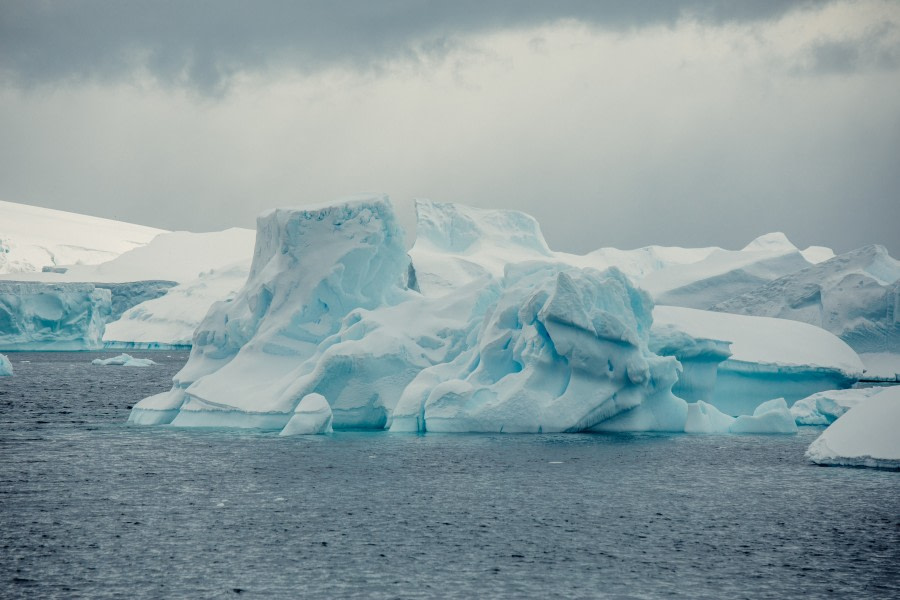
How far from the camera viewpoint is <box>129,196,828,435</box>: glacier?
76.9ft

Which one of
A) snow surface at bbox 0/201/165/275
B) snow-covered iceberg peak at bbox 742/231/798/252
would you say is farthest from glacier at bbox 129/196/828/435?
snow surface at bbox 0/201/165/275

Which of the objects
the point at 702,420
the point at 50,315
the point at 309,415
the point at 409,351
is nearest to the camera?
the point at 309,415

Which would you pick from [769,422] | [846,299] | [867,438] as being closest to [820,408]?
[769,422]

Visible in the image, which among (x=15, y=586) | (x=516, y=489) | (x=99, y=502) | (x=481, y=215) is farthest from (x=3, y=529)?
(x=481, y=215)

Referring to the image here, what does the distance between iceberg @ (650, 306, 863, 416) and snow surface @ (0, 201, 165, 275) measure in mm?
96654

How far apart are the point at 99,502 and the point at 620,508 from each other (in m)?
7.89

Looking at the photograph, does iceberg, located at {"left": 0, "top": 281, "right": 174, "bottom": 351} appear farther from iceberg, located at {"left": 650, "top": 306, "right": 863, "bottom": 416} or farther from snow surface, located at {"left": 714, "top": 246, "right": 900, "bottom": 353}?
iceberg, located at {"left": 650, "top": 306, "right": 863, "bottom": 416}

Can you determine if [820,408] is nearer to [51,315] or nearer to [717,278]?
[717,278]

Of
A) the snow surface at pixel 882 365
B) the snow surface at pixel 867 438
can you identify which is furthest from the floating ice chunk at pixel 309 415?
the snow surface at pixel 882 365

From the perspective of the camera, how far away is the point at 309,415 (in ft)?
76.1

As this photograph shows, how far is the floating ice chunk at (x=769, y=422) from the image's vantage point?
86.7 ft

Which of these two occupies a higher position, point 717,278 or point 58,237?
point 58,237

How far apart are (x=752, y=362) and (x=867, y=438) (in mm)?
11377

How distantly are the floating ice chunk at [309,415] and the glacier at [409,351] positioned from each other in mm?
31
